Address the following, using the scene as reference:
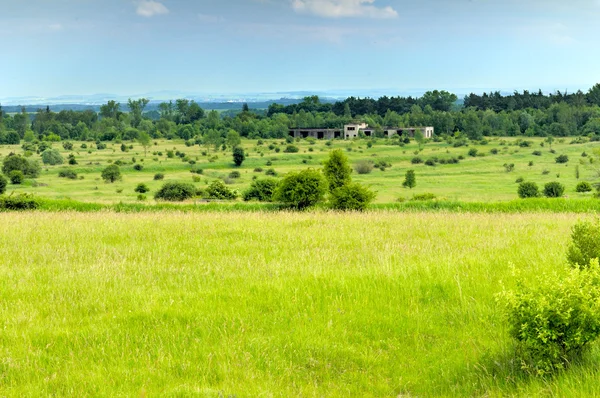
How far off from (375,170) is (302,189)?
255ft

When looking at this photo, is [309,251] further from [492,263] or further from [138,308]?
[138,308]

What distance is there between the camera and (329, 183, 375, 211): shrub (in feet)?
91.4

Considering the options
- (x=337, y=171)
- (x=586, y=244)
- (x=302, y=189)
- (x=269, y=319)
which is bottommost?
(x=302, y=189)

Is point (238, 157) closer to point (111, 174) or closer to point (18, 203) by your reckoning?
point (111, 174)

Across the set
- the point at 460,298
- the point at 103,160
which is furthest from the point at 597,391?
the point at 103,160

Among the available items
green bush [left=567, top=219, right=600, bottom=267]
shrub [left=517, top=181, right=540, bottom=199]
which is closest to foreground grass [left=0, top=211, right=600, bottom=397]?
green bush [left=567, top=219, right=600, bottom=267]

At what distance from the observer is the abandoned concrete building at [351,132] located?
15975 centimetres

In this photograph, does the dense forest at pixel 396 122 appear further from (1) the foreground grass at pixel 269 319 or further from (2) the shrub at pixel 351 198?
(1) the foreground grass at pixel 269 319

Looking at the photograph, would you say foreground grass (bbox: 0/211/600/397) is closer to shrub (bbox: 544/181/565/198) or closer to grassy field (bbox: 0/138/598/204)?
grassy field (bbox: 0/138/598/204)

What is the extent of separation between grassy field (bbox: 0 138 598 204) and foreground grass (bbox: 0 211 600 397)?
167 ft

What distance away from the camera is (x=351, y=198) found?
92.0 ft

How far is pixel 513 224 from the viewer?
53.5ft

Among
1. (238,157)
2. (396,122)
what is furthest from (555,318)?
(396,122)

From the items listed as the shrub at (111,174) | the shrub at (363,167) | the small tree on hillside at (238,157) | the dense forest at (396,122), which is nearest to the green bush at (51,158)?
the shrub at (111,174)
